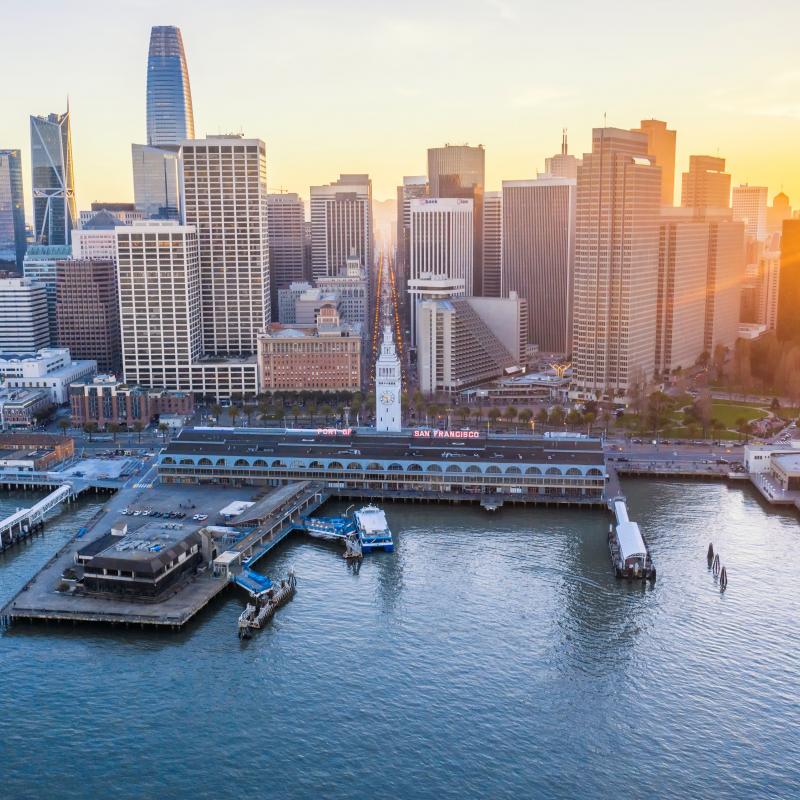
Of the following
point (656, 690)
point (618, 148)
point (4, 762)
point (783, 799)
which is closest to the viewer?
point (783, 799)

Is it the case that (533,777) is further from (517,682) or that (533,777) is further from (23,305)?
(23,305)

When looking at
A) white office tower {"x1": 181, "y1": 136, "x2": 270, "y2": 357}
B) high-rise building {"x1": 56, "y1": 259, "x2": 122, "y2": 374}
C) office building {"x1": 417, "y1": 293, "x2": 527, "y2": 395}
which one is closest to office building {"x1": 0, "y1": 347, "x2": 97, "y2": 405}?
high-rise building {"x1": 56, "y1": 259, "x2": 122, "y2": 374}

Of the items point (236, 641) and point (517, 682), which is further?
point (236, 641)

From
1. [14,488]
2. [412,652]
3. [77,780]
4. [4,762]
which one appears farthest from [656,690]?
[14,488]

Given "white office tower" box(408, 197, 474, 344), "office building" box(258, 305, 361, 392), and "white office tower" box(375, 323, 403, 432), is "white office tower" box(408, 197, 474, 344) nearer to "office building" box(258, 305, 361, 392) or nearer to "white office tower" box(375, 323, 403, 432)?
"office building" box(258, 305, 361, 392)

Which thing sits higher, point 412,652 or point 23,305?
point 23,305

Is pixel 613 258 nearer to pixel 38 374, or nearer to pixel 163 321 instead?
pixel 163 321

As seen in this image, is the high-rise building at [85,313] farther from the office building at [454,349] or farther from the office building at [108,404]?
the office building at [454,349]
